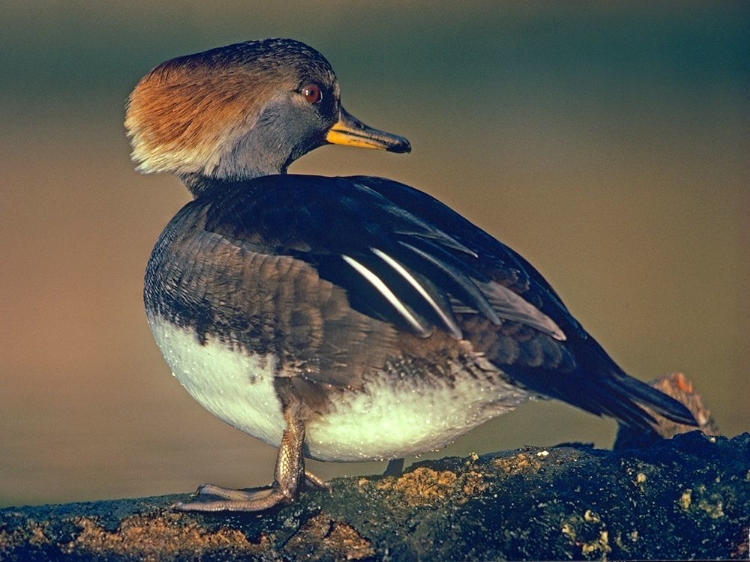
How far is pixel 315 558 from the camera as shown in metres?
→ 2.41

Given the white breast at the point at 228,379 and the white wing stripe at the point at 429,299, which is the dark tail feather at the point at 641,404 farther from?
the white breast at the point at 228,379

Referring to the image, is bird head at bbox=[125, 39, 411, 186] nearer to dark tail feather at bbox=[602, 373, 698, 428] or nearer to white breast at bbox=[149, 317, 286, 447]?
white breast at bbox=[149, 317, 286, 447]

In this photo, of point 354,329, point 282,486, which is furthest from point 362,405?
point 282,486

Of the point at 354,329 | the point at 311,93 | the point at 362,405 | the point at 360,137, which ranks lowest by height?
the point at 362,405

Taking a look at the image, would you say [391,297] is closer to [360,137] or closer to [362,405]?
[362,405]

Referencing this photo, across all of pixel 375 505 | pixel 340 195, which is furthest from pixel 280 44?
pixel 375 505

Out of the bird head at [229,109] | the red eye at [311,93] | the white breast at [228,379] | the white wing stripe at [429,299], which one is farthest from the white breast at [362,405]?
the red eye at [311,93]

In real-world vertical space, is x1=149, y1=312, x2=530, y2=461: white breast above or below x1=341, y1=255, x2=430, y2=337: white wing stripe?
below

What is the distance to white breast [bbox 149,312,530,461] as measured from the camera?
102 inches

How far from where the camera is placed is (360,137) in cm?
356

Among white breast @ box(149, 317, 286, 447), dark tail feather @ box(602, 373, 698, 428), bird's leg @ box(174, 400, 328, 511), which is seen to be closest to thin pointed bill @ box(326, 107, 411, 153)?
white breast @ box(149, 317, 286, 447)

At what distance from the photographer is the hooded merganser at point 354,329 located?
8.37 ft

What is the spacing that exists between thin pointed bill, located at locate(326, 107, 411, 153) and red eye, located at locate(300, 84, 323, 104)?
15cm

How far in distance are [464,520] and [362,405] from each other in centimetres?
39
